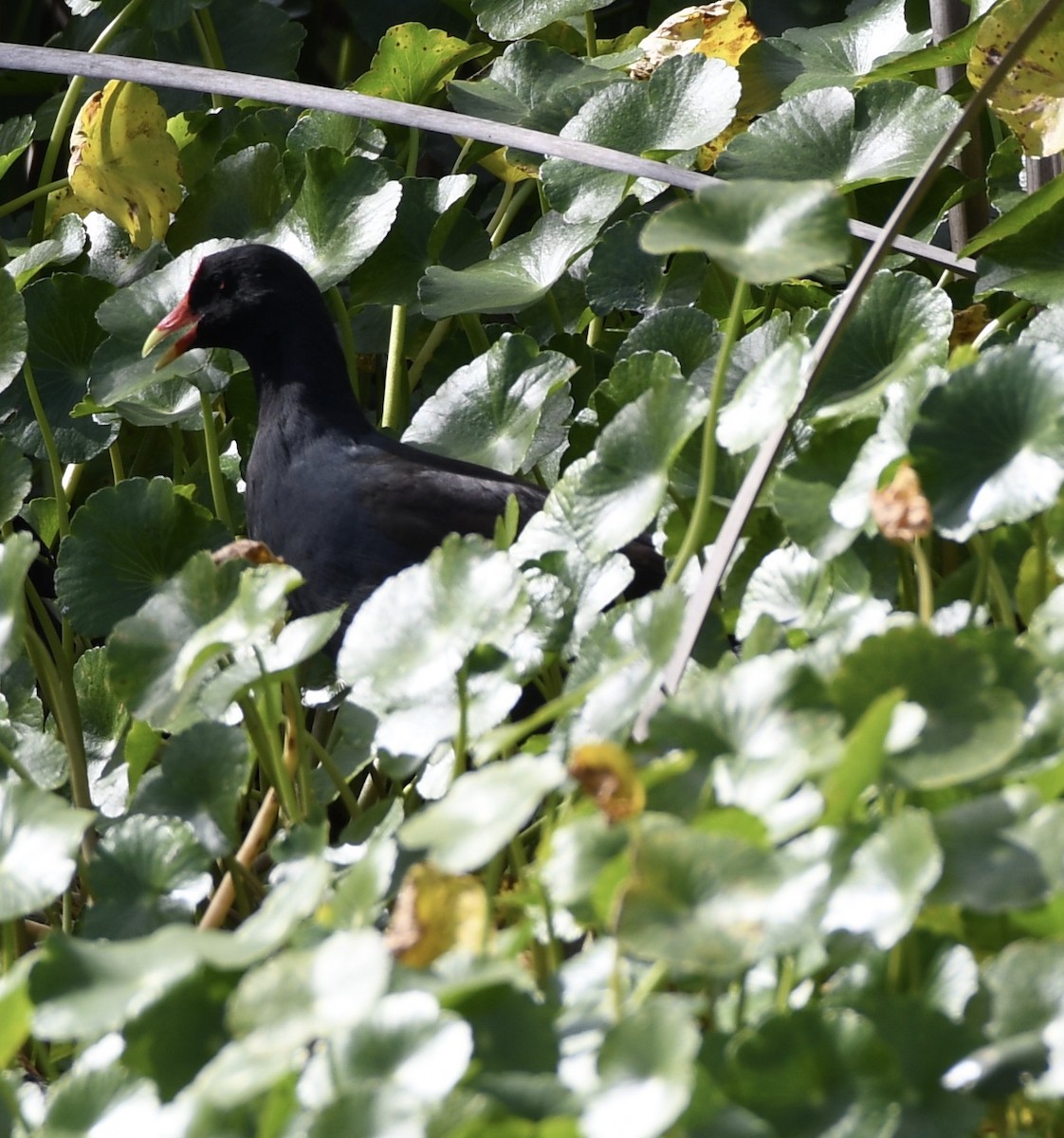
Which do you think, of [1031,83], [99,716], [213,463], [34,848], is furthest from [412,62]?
[34,848]

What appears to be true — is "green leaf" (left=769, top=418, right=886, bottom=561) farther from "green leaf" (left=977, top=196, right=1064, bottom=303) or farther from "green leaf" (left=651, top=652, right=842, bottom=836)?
"green leaf" (left=977, top=196, right=1064, bottom=303)

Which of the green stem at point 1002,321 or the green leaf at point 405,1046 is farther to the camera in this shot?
the green stem at point 1002,321

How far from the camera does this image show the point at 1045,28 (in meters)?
1.25

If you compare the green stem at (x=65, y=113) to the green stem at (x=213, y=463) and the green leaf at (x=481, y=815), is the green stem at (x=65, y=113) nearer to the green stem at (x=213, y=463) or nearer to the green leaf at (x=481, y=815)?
the green stem at (x=213, y=463)

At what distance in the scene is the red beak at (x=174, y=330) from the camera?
4.76 ft

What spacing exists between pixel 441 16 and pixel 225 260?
673 mm

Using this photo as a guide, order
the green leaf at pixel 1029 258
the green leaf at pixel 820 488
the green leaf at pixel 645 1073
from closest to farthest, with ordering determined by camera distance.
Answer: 1. the green leaf at pixel 645 1073
2. the green leaf at pixel 820 488
3. the green leaf at pixel 1029 258

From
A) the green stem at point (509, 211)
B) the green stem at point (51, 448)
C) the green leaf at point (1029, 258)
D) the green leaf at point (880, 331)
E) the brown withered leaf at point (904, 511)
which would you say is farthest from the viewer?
the green stem at point (509, 211)

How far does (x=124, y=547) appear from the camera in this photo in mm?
1194

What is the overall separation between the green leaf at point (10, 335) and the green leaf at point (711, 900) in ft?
2.83

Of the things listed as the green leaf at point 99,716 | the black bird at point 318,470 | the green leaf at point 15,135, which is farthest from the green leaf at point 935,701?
the green leaf at point 15,135

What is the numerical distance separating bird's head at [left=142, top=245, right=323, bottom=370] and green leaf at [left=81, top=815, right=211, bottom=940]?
0.74 m

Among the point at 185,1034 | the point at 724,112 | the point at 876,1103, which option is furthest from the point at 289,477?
the point at 876,1103

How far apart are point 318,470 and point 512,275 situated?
28 cm
